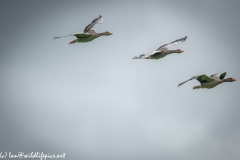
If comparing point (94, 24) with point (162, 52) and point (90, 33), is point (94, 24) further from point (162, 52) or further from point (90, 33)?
point (162, 52)

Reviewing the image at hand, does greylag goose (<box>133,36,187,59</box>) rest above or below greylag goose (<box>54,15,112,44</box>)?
below

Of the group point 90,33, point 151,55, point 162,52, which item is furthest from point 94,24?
point 162,52

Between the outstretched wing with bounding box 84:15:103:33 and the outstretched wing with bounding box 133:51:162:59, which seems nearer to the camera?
the outstretched wing with bounding box 133:51:162:59

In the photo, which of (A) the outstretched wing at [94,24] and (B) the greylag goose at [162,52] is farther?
(A) the outstretched wing at [94,24]

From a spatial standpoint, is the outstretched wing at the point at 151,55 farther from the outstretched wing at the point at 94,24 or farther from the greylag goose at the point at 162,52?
the outstretched wing at the point at 94,24

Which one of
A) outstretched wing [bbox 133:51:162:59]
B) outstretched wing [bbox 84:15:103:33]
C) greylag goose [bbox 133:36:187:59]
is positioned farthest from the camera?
outstretched wing [bbox 84:15:103:33]

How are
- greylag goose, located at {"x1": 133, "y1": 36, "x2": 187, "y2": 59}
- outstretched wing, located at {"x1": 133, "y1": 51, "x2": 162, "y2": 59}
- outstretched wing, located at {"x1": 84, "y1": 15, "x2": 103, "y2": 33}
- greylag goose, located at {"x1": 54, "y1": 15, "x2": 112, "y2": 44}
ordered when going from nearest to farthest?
outstretched wing, located at {"x1": 133, "y1": 51, "x2": 162, "y2": 59} < greylag goose, located at {"x1": 133, "y1": 36, "x2": 187, "y2": 59} < greylag goose, located at {"x1": 54, "y1": 15, "x2": 112, "y2": 44} < outstretched wing, located at {"x1": 84, "y1": 15, "x2": 103, "y2": 33}

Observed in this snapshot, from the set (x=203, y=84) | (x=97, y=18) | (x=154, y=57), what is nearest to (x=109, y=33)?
(x=97, y=18)

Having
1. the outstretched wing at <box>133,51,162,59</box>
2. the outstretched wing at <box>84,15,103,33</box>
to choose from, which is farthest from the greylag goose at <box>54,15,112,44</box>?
the outstretched wing at <box>133,51,162,59</box>

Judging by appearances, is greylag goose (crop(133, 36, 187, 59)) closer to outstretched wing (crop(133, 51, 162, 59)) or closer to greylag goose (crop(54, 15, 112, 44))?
outstretched wing (crop(133, 51, 162, 59))

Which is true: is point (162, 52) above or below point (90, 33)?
below

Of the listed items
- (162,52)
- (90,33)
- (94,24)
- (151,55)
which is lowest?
(162,52)

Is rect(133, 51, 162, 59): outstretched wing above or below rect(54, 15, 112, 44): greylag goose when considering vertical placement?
below

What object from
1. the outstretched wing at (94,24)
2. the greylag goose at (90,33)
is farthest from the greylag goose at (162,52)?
the outstretched wing at (94,24)
